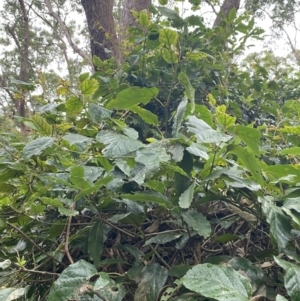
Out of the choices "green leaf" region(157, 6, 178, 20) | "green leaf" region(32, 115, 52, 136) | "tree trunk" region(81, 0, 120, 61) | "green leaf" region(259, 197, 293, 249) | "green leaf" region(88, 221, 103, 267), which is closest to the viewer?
"green leaf" region(259, 197, 293, 249)

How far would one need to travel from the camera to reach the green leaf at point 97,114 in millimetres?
699

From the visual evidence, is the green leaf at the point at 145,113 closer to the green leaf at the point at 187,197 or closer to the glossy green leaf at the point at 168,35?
the green leaf at the point at 187,197

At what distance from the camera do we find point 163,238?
24.4 inches

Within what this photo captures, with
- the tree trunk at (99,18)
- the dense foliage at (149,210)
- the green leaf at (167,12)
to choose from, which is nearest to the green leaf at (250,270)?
the dense foliage at (149,210)

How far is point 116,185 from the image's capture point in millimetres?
599

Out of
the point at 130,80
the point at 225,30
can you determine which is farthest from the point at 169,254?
the point at 225,30

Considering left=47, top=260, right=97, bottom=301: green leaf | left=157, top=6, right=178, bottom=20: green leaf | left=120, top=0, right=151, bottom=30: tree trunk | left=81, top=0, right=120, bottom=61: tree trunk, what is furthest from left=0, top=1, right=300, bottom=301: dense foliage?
left=120, top=0, right=151, bottom=30: tree trunk

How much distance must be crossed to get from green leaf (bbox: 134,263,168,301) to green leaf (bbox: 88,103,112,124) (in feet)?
0.94

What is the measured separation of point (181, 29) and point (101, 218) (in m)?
0.97

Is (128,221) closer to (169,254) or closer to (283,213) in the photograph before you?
(169,254)

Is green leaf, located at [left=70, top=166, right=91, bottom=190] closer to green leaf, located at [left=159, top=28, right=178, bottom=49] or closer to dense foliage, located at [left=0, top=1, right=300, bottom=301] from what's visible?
dense foliage, located at [left=0, top=1, right=300, bottom=301]

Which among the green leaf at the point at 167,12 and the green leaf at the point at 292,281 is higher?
the green leaf at the point at 167,12

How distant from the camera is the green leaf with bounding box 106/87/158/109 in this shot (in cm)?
65

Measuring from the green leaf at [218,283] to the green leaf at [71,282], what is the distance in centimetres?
13
